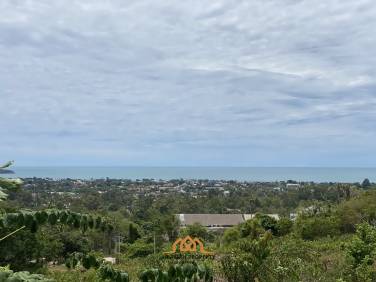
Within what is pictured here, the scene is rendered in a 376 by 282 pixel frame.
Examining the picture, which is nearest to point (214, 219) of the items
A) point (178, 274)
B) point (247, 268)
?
point (247, 268)

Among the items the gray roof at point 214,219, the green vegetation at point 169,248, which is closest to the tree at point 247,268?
the green vegetation at point 169,248

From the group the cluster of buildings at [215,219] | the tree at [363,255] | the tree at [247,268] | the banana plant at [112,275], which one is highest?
the banana plant at [112,275]

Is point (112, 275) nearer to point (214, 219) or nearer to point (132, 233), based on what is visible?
point (132, 233)

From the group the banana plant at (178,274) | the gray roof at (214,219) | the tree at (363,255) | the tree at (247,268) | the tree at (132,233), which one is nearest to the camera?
the banana plant at (178,274)

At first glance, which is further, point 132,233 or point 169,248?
point 132,233

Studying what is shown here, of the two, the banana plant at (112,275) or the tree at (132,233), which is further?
the tree at (132,233)

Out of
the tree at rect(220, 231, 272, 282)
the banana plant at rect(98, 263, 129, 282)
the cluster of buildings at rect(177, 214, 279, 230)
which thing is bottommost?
the cluster of buildings at rect(177, 214, 279, 230)

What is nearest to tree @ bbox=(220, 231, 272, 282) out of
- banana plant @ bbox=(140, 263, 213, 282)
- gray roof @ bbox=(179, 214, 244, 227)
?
banana plant @ bbox=(140, 263, 213, 282)

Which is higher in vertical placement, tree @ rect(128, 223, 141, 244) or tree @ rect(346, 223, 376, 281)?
tree @ rect(346, 223, 376, 281)

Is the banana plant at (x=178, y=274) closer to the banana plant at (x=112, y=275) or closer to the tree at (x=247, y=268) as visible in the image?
the banana plant at (x=112, y=275)

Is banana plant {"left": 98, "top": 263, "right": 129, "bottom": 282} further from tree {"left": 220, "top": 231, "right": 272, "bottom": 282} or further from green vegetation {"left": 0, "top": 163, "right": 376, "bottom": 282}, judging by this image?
tree {"left": 220, "top": 231, "right": 272, "bottom": 282}

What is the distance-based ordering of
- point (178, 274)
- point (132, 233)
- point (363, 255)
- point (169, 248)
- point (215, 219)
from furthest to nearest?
point (215, 219) < point (132, 233) < point (169, 248) < point (363, 255) < point (178, 274)

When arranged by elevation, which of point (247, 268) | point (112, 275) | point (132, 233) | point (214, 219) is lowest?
point (214, 219)

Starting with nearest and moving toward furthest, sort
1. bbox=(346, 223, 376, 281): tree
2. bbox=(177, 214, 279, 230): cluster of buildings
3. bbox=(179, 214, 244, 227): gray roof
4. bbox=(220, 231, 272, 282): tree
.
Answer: bbox=(346, 223, 376, 281): tree, bbox=(220, 231, 272, 282): tree, bbox=(177, 214, 279, 230): cluster of buildings, bbox=(179, 214, 244, 227): gray roof
